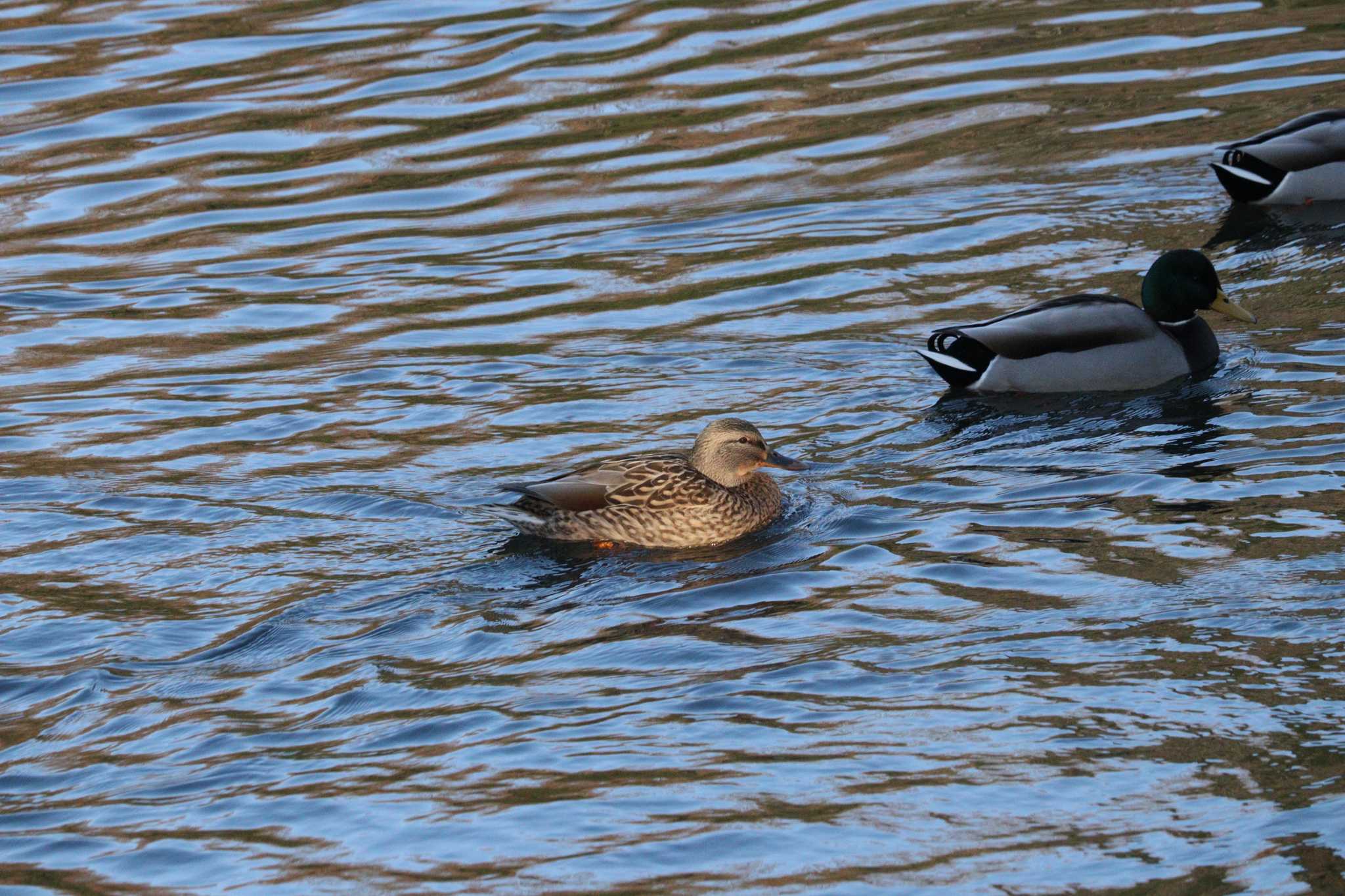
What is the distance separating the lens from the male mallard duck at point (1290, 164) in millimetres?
12531

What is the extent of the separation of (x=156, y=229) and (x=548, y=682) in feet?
28.8

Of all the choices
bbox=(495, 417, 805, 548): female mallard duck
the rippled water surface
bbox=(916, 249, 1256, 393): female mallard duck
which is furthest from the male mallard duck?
bbox=(495, 417, 805, 548): female mallard duck

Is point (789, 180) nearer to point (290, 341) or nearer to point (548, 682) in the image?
point (290, 341)

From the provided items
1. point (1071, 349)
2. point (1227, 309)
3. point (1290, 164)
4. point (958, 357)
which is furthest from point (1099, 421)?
point (1290, 164)

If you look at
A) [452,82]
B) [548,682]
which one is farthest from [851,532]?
[452,82]

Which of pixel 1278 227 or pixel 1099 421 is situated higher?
pixel 1278 227

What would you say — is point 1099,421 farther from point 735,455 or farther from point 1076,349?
point 735,455

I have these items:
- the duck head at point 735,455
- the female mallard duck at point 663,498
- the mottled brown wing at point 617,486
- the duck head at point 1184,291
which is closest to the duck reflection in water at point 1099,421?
the duck head at point 1184,291

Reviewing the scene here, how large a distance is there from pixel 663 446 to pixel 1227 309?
11.0ft

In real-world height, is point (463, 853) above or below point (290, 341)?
below

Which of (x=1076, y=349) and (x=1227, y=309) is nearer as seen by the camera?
(x=1076, y=349)

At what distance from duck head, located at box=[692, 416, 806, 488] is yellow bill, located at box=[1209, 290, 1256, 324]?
123 inches

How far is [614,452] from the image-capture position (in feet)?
30.2

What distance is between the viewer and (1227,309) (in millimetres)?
10422
